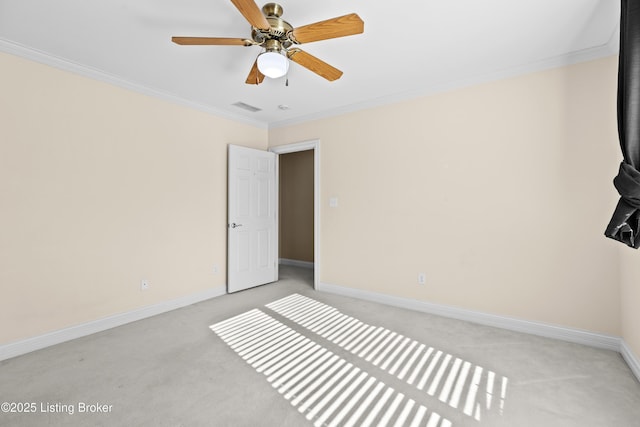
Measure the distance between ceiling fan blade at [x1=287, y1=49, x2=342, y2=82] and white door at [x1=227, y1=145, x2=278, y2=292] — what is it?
2075mm

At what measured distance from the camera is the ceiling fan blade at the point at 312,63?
2127mm

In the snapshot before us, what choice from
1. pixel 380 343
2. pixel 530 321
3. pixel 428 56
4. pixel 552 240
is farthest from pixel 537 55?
pixel 380 343

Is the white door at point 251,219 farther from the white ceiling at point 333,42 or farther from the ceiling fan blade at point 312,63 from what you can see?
the ceiling fan blade at point 312,63

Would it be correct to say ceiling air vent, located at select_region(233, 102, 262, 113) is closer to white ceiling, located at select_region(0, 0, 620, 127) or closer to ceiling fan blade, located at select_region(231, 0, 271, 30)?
white ceiling, located at select_region(0, 0, 620, 127)

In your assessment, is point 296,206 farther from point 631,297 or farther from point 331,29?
point 631,297

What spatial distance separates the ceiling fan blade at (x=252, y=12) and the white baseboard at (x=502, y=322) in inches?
120

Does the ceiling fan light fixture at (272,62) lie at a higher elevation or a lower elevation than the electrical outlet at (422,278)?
higher

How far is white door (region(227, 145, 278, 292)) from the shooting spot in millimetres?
4078

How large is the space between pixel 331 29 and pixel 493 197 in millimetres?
2244

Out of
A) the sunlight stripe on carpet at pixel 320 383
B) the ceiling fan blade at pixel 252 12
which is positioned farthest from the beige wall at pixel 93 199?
the ceiling fan blade at pixel 252 12

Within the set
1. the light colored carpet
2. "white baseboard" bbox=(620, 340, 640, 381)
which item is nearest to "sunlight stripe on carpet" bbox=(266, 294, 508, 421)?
the light colored carpet

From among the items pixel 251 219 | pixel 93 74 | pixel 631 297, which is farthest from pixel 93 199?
pixel 631 297

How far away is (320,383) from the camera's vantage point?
2.01m

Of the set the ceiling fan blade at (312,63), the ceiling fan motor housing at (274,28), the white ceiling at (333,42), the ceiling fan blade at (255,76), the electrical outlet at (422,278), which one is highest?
the white ceiling at (333,42)
